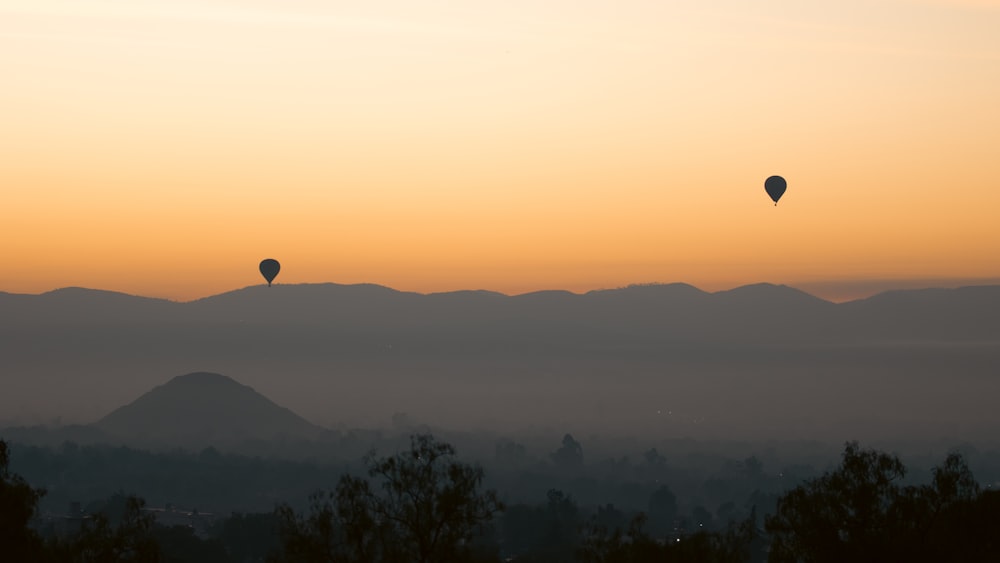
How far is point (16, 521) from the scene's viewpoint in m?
59.8

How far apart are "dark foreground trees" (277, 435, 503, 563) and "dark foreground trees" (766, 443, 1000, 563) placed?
53.2ft

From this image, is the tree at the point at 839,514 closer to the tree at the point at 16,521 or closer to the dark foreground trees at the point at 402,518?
the dark foreground trees at the point at 402,518

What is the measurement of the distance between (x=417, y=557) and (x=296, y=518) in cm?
587

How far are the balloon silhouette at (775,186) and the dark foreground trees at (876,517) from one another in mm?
102660

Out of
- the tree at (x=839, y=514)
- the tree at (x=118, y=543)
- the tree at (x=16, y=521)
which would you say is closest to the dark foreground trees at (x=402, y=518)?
the tree at (x=118, y=543)

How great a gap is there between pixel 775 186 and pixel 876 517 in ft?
353

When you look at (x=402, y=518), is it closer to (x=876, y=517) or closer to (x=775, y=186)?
(x=876, y=517)

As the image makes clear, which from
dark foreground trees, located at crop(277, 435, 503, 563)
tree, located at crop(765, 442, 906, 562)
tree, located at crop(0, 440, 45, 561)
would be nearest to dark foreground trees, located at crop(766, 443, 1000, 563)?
tree, located at crop(765, 442, 906, 562)

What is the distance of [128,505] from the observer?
58.0m

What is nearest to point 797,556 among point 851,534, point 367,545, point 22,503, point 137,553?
point 851,534

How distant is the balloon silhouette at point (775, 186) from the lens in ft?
564

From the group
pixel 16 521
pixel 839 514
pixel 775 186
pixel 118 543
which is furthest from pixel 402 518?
pixel 775 186

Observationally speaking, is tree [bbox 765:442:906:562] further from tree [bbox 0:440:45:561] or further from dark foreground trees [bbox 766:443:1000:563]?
tree [bbox 0:440:45:561]

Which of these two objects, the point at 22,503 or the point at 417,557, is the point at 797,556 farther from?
the point at 22,503
